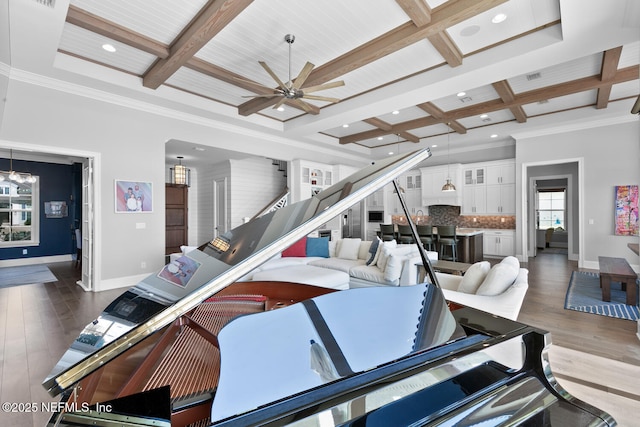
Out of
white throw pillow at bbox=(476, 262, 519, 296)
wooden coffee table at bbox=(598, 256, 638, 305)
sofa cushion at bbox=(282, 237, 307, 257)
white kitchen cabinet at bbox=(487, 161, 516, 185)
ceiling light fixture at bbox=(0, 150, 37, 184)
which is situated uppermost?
white kitchen cabinet at bbox=(487, 161, 516, 185)

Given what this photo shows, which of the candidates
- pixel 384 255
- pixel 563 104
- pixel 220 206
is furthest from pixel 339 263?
pixel 563 104

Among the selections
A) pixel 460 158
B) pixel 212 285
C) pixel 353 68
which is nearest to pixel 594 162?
pixel 460 158

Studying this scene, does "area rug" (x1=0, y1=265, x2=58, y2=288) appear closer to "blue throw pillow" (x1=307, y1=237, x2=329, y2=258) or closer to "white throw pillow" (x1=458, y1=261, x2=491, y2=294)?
"blue throw pillow" (x1=307, y1=237, x2=329, y2=258)

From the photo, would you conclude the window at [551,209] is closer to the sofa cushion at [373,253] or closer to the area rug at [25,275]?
the sofa cushion at [373,253]

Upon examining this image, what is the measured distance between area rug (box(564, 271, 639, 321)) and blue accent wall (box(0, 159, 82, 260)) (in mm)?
10187

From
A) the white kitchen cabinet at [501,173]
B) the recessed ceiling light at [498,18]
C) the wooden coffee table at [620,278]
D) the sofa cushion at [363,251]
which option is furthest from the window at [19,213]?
the white kitchen cabinet at [501,173]

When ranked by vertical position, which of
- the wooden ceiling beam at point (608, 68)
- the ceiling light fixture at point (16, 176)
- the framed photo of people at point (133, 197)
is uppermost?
the wooden ceiling beam at point (608, 68)

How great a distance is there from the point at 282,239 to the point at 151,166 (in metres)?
5.08

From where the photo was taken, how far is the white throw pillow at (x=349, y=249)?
4797mm

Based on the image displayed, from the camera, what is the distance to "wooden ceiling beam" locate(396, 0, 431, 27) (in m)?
2.75

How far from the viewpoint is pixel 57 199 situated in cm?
755

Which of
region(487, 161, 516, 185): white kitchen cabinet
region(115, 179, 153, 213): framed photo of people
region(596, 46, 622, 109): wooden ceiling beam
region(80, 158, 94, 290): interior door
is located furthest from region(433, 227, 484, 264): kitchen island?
region(80, 158, 94, 290): interior door

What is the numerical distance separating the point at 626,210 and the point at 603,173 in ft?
2.79

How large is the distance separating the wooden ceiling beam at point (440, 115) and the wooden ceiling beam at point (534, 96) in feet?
0.24
